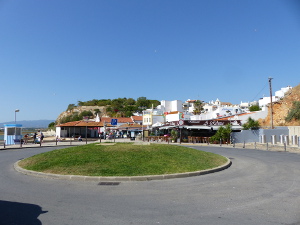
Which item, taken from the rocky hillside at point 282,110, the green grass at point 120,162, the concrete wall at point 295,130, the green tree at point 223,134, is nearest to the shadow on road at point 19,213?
the green grass at point 120,162

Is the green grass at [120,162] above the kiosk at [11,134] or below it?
below

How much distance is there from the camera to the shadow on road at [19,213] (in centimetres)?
529

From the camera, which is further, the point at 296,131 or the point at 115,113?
the point at 115,113

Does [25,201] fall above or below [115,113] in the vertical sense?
below

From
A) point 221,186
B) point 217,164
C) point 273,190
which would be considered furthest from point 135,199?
point 217,164

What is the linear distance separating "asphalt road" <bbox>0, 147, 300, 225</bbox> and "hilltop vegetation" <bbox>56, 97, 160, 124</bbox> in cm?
11885

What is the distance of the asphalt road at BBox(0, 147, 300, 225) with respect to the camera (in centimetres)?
550

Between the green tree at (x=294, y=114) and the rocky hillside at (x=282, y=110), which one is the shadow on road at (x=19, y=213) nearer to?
the rocky hillside at (x=282, y=110)

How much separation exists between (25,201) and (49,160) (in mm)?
6210

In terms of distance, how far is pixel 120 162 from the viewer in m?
11.9

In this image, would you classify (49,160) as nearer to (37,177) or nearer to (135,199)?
(37,177)

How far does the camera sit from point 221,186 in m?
8.76

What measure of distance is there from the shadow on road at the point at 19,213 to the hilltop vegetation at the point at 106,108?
121 m

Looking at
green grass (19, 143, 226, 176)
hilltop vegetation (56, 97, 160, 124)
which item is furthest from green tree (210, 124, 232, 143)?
hilltop vegetation (56, 97, 160, 124)
